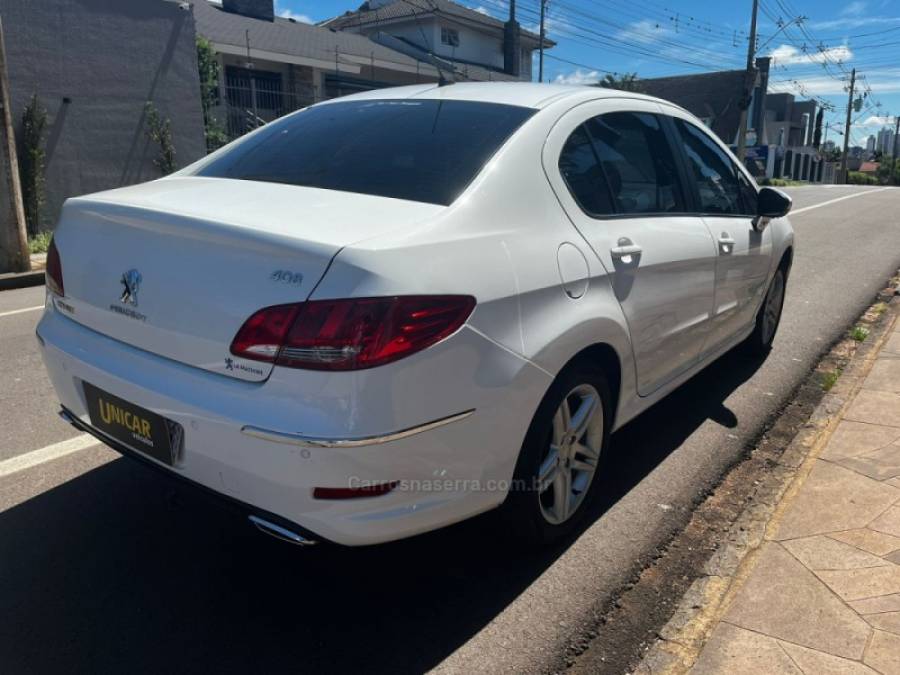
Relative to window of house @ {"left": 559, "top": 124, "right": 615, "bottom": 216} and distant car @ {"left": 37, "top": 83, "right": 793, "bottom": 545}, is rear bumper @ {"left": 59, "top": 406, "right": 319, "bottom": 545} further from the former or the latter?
window of house @ {"left": 559, "top": 124, "right": 615, "bottom": 216}

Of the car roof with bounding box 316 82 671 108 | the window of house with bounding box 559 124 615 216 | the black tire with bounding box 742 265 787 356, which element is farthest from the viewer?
the black tire with bounding box 742 265 787 356

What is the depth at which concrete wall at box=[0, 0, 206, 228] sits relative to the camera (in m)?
11.3

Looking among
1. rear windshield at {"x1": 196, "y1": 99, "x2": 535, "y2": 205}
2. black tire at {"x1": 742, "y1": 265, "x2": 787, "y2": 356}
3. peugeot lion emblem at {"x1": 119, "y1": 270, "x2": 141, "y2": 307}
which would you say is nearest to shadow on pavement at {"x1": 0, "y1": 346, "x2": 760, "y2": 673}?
peugeot lion emblem at {"x1": 119, "y1": 270, "x2": 141, "y2": 307}

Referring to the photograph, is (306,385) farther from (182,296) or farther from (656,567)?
(656,567)

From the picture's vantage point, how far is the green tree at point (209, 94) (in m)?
15.8

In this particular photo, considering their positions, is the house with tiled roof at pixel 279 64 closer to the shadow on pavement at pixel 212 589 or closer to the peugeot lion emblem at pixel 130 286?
the shadow on pavement at pixel 212 589

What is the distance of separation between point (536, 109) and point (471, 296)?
1.15m

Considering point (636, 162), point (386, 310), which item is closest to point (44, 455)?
point (386, 310)

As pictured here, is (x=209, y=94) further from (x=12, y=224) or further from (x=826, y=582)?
(x=826, y=582)

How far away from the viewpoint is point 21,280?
863cm

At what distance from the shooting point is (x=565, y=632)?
8.43 ft

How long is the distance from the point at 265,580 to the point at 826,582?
2059 mm

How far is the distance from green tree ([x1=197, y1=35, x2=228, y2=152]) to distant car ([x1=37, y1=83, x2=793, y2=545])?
13336 millimetres

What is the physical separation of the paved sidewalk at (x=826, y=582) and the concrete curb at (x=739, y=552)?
1.1 inches
